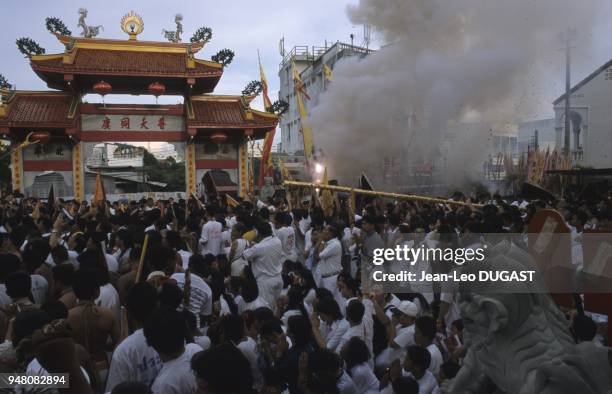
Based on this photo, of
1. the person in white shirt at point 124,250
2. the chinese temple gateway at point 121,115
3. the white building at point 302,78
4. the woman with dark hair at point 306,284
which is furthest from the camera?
the white building at point 302,78

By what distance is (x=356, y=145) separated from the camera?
21.2 meters

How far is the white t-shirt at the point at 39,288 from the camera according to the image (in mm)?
4660

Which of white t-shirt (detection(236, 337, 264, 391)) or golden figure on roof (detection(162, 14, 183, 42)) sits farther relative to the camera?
golden figure on roof (detection(162, 14, 183, 42))

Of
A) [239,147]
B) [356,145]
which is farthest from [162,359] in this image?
[356,145]

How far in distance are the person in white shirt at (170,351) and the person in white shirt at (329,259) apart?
366 centimetres

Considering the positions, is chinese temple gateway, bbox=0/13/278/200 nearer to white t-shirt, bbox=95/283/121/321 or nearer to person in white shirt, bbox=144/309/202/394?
white t-shirt, bbox=95/283/121/321

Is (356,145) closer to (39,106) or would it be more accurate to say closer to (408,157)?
(408,157)

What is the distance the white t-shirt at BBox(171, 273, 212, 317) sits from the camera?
4.40 m

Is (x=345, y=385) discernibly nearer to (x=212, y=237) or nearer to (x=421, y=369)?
(x=421, y=369)

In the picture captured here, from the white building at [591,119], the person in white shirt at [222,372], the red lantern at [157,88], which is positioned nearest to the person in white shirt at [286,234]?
the person in white shirt at [222,372]

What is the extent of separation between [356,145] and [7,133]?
42.5ft

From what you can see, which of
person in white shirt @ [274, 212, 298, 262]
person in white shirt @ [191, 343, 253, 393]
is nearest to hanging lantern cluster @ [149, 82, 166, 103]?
person in white shirt @ [274, 212, 298, 262]

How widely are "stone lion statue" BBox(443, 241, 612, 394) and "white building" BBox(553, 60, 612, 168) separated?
82.8ft

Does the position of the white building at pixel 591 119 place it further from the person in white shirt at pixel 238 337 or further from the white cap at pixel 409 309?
the person in white shirt at pixel 238 337
